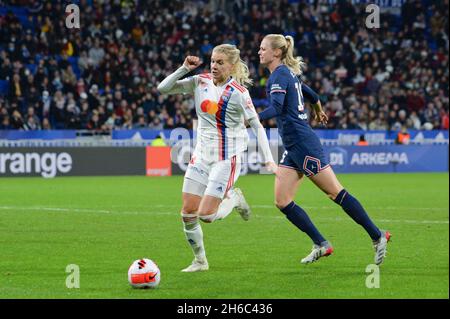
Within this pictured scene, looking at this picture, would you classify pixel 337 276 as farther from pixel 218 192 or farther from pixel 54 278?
pixel 54 278

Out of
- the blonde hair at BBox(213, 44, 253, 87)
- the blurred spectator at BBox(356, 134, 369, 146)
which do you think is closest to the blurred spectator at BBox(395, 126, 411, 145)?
the blurred spectator at BBox(356, 134, 369, 146)

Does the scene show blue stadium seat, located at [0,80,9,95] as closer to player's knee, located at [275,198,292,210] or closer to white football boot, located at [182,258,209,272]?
player's knee, located at [275,198,292,210]

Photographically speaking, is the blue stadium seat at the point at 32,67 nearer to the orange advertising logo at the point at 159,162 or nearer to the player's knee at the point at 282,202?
the orange advertising logo at the point at 159,162

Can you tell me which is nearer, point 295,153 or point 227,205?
point 295,153

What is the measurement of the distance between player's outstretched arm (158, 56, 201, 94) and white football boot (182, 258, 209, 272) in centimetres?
168

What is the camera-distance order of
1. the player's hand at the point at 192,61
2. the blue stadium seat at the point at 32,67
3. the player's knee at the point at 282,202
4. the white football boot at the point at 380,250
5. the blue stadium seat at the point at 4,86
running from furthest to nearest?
the blue stadium seat at the point at 32,67 < the blue stadium seat at the point at 4,86 < the player's knee at the point at 282,202 < the white football boot at the point at 380,250 < the player's hand at the point at 192,61

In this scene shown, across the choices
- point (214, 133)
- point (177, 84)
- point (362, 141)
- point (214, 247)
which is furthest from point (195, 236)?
point (362, 141)

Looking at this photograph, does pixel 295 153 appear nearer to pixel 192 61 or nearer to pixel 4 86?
pixel 192 61

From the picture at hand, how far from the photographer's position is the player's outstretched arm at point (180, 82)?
8680 millimetres

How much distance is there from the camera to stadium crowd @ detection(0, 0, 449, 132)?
27828mm

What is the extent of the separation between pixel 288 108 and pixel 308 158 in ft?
1.85

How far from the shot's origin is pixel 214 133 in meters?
8.96

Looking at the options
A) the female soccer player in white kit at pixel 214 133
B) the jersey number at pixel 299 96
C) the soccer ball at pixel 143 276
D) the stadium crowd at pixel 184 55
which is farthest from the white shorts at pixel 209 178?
the stadium crowd at pixel 184 55

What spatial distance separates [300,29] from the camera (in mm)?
34562
